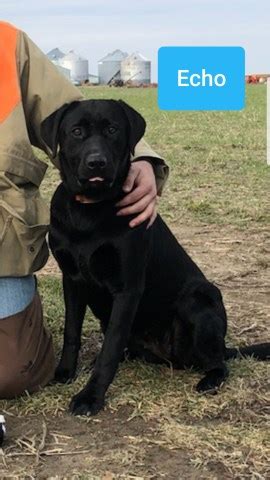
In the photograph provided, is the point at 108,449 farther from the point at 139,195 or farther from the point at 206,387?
the point at 139,195

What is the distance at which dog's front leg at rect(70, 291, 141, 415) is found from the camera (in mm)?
3170

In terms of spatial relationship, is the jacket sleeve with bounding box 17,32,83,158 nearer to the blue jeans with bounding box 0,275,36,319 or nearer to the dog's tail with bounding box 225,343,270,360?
the blue jeans with bounding box 0,275,36,319

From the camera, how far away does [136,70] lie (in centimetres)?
8194

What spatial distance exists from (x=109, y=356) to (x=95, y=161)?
2.56 ft

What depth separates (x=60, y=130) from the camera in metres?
3.24

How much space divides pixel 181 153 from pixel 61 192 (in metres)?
8.16

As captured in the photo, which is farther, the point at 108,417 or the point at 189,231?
the point at 189,231

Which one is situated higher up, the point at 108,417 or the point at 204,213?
the point at 108,417

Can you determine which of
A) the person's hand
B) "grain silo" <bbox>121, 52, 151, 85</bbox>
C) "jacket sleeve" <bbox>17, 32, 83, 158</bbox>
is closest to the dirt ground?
the person's hand

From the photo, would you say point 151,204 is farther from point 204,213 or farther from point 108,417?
point 204,213

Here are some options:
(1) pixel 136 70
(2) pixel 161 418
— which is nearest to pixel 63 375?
(2) pixel 161 418

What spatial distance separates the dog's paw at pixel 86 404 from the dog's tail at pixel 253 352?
0.78 m

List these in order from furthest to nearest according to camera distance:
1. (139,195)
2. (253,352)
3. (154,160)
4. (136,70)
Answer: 1. (136,70)
2. (253,352)
3. (154,160)
4. (139,195)

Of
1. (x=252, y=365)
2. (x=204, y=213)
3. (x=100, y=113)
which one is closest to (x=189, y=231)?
(x=204, y=213)
